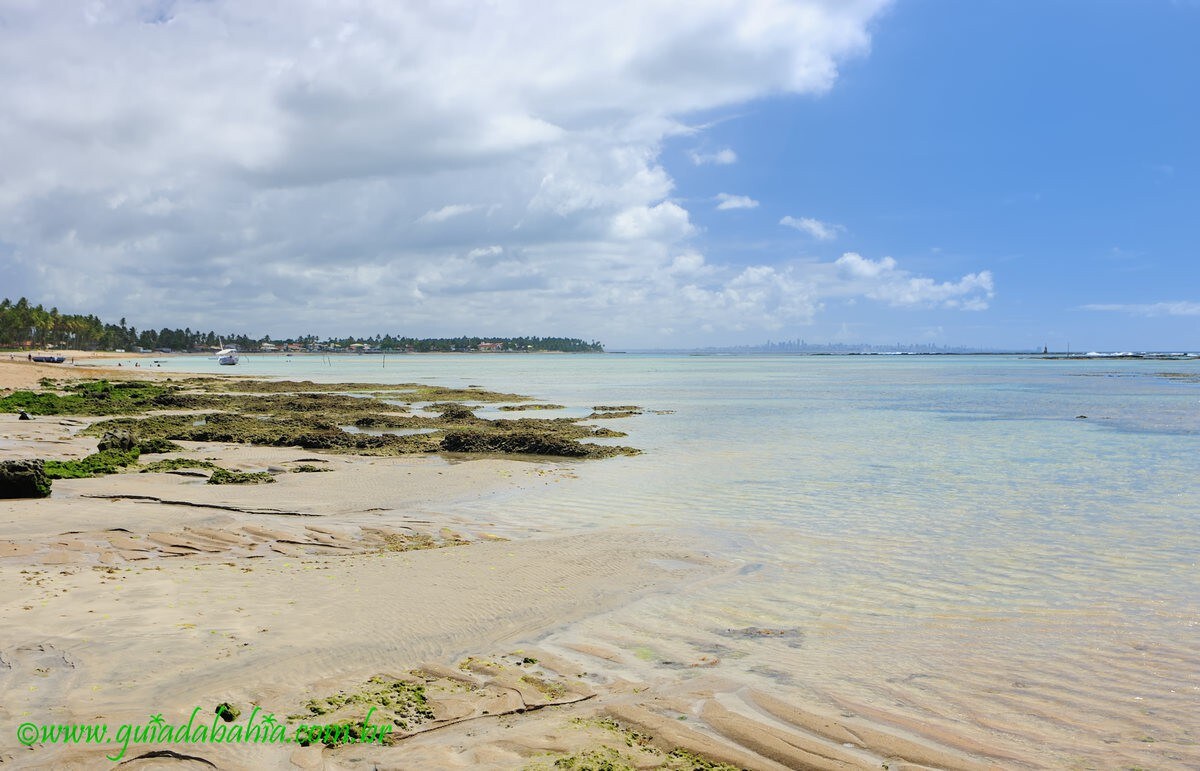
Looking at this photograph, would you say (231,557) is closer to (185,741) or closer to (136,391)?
(185,741)

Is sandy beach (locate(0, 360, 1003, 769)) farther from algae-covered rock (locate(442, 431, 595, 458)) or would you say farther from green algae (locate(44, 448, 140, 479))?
algae-covered rock (locate(442, 431, 595, 458))

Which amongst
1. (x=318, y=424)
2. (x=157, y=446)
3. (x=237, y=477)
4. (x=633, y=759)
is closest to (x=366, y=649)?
(x=633, y=759)

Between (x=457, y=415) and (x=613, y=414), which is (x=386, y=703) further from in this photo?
(x=613, y=414)

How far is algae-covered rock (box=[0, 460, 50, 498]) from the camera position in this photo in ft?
45.6

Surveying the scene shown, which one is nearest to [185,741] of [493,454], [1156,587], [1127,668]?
[1127,668]

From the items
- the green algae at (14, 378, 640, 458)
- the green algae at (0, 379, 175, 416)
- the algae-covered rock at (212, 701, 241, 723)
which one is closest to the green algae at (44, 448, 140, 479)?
the green algae at (14, 378, 640, 458)

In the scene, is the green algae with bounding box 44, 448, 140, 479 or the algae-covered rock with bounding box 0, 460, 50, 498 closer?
the algae-covered rock with bounding box 0, 460, 50, 498

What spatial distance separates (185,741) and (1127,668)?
8.80 metres

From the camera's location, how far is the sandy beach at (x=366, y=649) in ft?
18.1

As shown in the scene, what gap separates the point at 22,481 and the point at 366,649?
11.0m

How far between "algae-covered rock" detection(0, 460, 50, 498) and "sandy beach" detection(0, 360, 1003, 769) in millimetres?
426

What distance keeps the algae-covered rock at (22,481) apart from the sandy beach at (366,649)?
16.8 inches

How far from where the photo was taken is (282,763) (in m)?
5.18

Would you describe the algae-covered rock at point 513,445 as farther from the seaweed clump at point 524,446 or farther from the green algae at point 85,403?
the green algae at point 85,403
